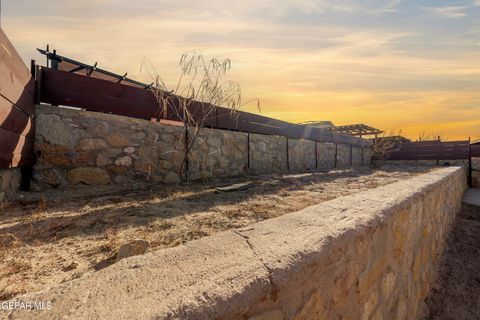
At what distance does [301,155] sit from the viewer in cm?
794

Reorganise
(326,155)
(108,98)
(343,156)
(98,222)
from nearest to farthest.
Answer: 1. (98,222)
2. (108,98)
3. (326,155)
4. (343,156)

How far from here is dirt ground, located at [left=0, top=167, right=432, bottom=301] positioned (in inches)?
53.3

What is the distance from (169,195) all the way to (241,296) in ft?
8.45

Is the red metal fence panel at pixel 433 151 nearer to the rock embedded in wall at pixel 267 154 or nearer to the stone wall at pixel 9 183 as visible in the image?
the rock embedded in wall at pixel 267 154

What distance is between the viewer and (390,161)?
52.4ft

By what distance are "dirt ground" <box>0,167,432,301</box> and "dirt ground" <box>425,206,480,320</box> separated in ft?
7.71

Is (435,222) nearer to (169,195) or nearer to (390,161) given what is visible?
(169,195)

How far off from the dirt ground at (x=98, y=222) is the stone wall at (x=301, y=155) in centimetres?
398

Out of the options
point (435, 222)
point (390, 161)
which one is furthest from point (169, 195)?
point (390, 161)

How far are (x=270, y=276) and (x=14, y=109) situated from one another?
3.12 meters

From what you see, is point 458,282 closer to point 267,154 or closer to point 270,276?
point 267,154

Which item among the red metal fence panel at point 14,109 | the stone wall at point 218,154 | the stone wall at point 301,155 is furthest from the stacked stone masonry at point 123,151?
the stone wall at point 301,155

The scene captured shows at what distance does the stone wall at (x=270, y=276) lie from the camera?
2.71 ft

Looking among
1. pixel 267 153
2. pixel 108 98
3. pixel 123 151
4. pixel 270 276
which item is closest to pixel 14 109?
pixel 123 151
